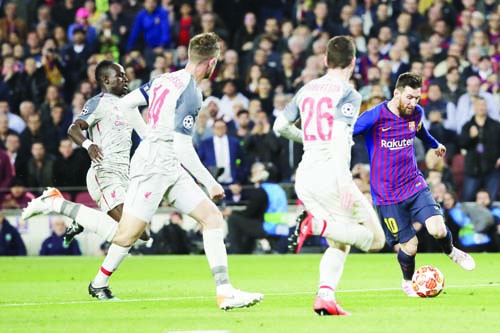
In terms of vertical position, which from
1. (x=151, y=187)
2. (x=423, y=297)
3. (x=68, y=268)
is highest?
(x=151, y=187)

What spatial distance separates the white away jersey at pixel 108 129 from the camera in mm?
14523

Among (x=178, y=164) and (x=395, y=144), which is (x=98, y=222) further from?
(x=395, y=144)

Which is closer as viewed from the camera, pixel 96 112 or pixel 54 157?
pixel 96 112

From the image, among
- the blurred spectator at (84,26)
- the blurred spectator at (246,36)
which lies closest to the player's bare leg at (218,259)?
the blurred spectator at (246,36)

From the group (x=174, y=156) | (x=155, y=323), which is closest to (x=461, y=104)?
(x=174, y=156)

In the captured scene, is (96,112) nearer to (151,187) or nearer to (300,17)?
(151,187)

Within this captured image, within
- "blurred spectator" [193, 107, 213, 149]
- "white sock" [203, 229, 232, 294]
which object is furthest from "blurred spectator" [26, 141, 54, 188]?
"white sock" [203, 229, 232, 294]

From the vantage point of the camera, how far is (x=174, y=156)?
469 inches

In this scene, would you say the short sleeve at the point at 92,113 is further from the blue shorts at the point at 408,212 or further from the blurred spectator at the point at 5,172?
the blurred spectator at the point at 5,172

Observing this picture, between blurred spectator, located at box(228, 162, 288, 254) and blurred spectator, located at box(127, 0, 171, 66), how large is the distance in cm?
539

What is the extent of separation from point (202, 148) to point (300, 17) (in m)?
5.01

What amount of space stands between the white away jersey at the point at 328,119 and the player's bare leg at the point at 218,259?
119 cm

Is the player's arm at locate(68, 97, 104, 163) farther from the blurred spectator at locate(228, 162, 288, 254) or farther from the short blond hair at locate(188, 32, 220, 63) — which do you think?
the blurred spectator at locate(228, 162, 288, 254)

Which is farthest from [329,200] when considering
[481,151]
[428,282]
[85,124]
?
[481,151]
